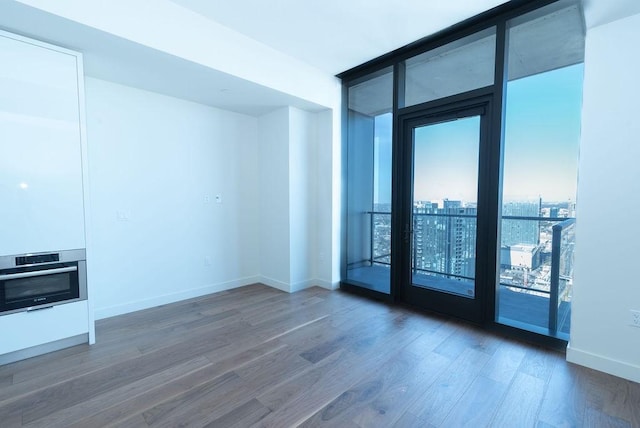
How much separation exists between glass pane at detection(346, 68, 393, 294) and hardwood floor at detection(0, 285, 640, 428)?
1.30m

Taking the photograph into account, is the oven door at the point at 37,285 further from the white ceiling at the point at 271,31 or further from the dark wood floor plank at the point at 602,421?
the dark wood floor plank at the point at 602,421

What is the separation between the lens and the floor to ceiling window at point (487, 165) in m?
2.75

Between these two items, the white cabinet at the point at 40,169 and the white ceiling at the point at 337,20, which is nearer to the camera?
the white cabinet at the point at 40,169

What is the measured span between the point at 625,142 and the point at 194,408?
3608mm

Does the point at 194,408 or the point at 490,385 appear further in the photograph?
the point at 490,385

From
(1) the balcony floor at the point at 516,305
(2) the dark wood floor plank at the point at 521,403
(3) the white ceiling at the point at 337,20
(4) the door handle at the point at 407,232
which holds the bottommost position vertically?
(2) the dark wood floor plank at the point at 521,403

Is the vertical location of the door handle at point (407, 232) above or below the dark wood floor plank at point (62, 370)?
above

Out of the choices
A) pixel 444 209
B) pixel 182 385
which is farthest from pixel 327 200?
pixel 182 385

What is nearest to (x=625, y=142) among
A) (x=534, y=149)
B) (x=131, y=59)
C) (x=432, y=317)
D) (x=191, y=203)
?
(x=534, y=149)

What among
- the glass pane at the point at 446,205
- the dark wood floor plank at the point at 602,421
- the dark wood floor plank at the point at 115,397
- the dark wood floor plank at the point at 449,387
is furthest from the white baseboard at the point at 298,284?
the dark wood floor plank at the point at 602,421

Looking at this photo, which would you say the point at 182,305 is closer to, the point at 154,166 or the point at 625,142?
the point at 154,166

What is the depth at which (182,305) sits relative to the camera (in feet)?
11.7

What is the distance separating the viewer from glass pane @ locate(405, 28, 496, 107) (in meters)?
2.94

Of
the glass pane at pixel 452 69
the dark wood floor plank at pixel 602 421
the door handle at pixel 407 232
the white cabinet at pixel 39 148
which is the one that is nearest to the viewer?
the dark wood floor plank at pixel 602 421
